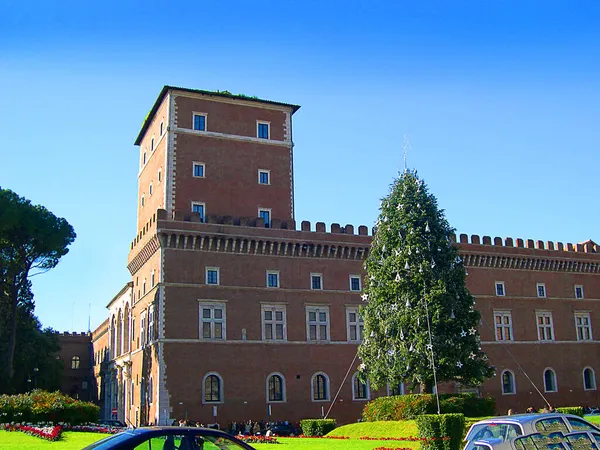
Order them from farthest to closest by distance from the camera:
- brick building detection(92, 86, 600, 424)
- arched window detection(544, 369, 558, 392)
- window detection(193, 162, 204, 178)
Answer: arched window detection(544, 369, 558, 392) < window detection(193, 162, 204, 178) < brick building detection(92, 86, 600, 424)

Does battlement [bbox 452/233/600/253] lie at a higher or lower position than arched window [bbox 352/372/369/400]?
higher

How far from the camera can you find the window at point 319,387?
41200 mm

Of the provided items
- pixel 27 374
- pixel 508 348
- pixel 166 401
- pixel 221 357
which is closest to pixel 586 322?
pixel 508 348

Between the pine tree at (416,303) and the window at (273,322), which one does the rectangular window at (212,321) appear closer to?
the window at (273,322)

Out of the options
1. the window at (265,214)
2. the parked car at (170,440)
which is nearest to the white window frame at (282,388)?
the window at (265,214)

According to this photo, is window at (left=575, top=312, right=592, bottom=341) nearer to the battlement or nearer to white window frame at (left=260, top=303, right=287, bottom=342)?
the battlement

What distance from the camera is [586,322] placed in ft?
171

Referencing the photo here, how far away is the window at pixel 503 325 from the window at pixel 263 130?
2039 centimetres

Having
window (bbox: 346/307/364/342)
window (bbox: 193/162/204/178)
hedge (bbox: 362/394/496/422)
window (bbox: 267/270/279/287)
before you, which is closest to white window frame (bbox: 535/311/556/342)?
window (bbox: 346/307/364/342)

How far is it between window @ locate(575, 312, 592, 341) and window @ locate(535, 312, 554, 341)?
8.81ft

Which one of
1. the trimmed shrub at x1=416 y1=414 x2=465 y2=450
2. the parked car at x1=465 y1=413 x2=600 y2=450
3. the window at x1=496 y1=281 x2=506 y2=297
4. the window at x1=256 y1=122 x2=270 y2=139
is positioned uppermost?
the window at x1=256 y1=122 x2=270 y2=139

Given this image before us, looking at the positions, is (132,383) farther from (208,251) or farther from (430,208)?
(430,208)

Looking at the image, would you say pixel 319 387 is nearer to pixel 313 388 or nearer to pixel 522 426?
pixel 313 388

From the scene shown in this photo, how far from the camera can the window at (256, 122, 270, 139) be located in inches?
1804
